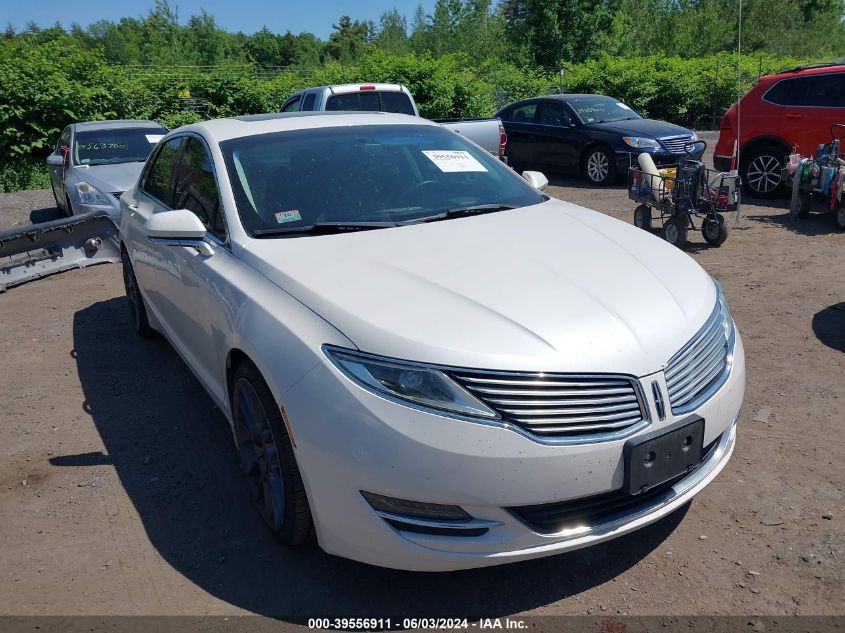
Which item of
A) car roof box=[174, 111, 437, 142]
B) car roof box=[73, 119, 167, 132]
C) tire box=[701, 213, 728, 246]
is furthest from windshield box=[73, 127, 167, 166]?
tire box=[701, 213, 728, 246]

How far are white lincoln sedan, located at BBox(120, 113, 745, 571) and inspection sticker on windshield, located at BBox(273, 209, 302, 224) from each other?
0.5 inches

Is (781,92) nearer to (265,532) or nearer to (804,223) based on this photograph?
(804,223)

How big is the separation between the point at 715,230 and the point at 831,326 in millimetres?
2700

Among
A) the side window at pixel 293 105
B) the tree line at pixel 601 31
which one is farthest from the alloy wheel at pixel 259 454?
the tree line at pixel 601 31

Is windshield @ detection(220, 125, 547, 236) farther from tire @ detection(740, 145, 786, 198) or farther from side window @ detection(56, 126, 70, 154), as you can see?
side window @ detection(56, 126, 70, 154)

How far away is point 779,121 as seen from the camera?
1009 cm

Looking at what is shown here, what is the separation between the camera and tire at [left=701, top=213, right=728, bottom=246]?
789cm

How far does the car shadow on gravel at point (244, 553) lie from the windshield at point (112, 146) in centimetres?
676

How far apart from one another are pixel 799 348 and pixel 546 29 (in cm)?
3288

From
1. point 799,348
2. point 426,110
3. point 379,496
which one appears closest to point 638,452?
point 379,496

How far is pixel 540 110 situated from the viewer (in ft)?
46.9

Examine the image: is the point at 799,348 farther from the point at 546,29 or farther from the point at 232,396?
the point at 546,29

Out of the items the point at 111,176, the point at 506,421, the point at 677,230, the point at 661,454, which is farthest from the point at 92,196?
the point at 661,454

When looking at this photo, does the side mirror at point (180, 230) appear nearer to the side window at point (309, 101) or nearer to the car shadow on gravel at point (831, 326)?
the car shadow on gravel at point (831, 326)
